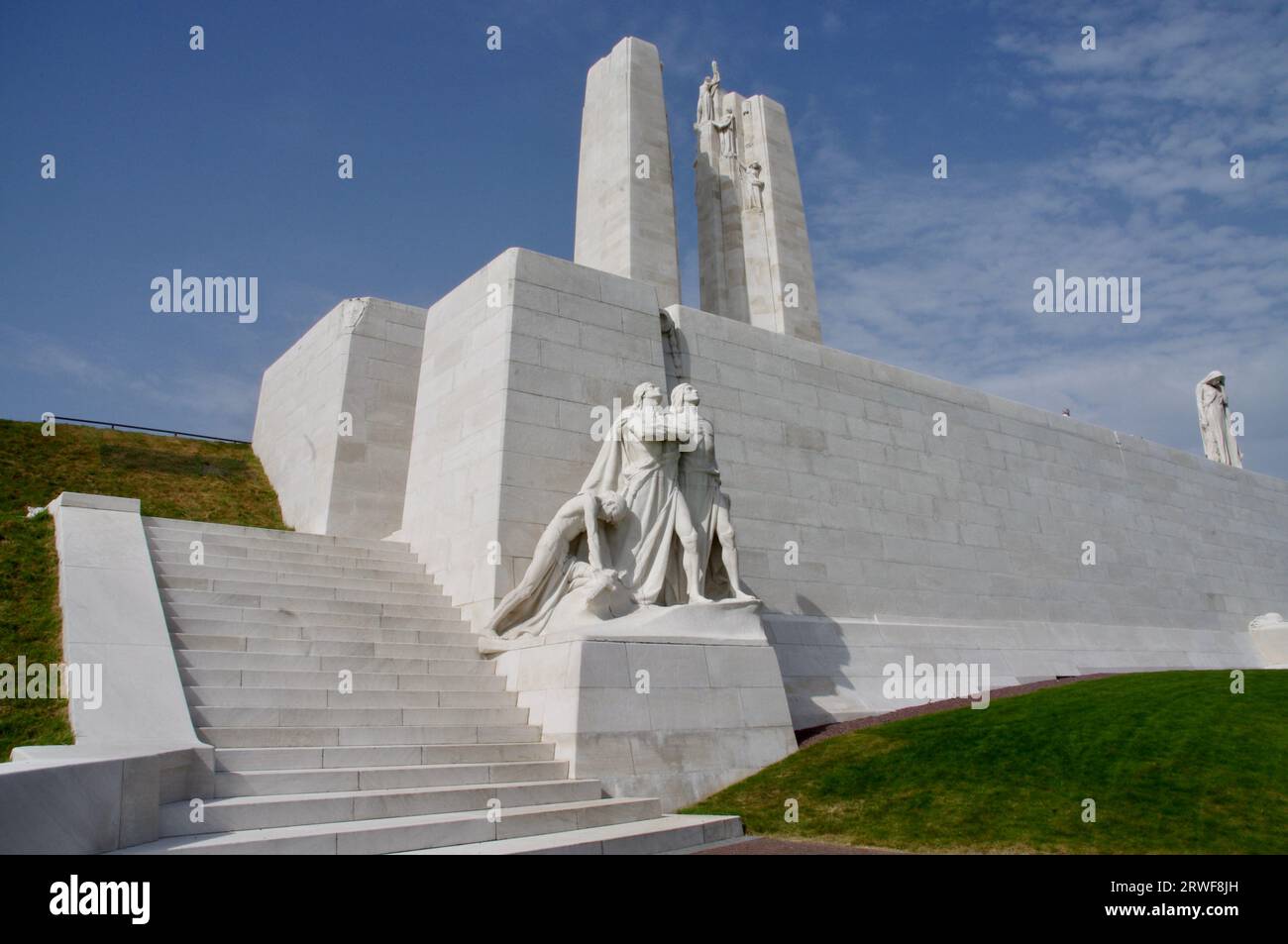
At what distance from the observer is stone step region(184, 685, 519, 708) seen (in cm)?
869

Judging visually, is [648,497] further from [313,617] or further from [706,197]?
[706,197]

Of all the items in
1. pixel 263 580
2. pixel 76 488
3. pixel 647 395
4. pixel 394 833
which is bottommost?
pixel 394 833

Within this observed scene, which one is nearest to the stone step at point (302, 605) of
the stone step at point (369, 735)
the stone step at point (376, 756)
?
the stone step at point (369, 735)

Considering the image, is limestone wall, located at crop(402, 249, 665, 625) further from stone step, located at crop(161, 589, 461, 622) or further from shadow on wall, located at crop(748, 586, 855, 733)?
shadow on wall, located at crop(748, 586, 855, 733)

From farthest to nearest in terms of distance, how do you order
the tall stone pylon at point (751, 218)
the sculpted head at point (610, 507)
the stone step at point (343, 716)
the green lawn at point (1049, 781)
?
the tall stone pylon at point (751, 218)
the sculpted head at point (610, 507)
the stone step at point (343, 716)
the green lawn at point (1049, 781)

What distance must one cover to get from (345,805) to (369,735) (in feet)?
5.58

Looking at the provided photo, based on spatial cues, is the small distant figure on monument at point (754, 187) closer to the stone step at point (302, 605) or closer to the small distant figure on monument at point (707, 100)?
the small distant figure on monument at point (707, 100)

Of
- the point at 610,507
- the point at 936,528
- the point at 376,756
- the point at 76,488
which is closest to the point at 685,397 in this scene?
the point at 610,507

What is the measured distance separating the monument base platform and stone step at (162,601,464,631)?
131 centimetres

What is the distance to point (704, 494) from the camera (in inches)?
472

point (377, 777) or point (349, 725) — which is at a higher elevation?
point (349, 725)

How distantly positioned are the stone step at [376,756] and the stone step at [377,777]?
4.4 inches

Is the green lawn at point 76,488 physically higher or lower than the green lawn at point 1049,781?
higher

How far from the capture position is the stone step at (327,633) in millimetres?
9805
